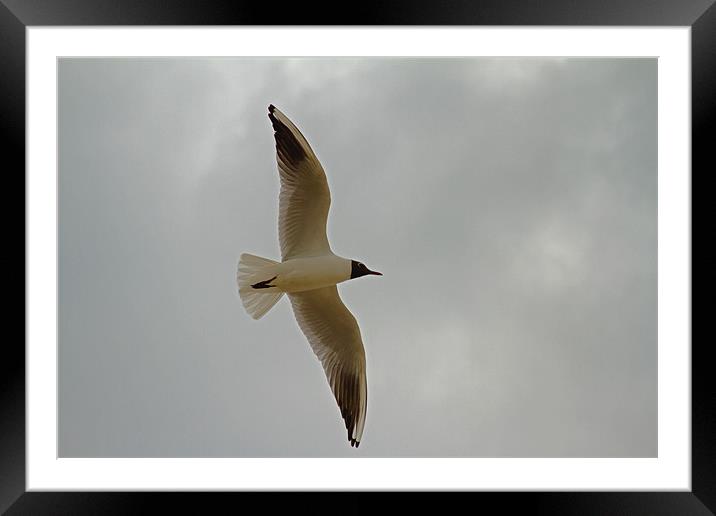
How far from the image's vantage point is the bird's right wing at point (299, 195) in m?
2.94

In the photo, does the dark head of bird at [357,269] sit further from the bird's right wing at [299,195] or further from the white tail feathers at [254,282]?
the white tail feathers at [254,282]

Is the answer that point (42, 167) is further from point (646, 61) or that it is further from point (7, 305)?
point (646, 61)

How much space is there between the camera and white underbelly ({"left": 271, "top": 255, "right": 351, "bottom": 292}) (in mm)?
3168

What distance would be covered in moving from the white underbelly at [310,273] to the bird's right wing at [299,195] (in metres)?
0.07

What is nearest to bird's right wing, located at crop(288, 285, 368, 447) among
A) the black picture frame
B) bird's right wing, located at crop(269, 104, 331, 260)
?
bird's right wing, located at crop(269, 104, 331, 260)

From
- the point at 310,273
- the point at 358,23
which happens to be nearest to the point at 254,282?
the point at 310,273

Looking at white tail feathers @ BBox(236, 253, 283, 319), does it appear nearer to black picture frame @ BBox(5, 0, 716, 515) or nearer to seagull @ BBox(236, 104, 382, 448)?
seagull @ BBox(236, 104, 382, 448)

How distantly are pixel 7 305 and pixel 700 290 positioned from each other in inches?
77.5

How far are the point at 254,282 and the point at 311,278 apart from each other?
0.83 ft

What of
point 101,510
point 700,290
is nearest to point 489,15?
point 700,290

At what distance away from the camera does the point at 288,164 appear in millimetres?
2994

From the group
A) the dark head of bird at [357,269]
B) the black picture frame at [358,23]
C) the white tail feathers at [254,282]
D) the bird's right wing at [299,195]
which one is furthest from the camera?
the dark head of bird at [357,269]

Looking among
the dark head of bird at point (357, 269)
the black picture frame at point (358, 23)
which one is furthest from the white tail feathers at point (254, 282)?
the black picture frame at point (358, 23)

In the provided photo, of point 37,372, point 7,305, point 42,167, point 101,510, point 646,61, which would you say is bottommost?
point 101,510
